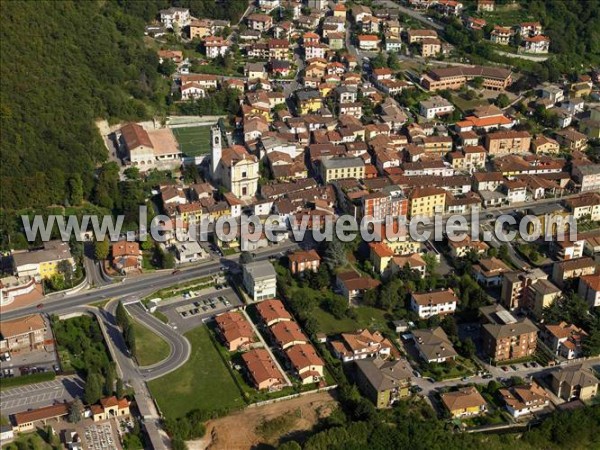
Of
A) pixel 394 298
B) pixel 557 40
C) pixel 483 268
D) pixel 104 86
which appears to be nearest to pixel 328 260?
pixel 394 298

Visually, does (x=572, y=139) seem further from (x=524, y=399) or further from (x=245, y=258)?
(x=524, y=399)

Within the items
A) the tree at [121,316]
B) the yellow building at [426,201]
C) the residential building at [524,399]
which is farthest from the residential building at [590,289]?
the tree at [121,316]

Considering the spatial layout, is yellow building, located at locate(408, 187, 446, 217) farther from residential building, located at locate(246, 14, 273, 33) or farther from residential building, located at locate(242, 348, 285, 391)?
residential building, located at locate(246, 14, 273, 33)

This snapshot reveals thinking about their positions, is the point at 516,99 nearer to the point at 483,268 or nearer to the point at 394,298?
the point at 483,268

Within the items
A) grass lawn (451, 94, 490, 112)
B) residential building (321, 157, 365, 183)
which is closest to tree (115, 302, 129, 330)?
residential building (321, 157, 365, 183)

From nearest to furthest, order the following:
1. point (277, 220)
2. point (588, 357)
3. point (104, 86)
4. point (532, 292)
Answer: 1. point (588, 357)
2. point (532, 292)
3. point (277, 220)
4. point (104, 86)

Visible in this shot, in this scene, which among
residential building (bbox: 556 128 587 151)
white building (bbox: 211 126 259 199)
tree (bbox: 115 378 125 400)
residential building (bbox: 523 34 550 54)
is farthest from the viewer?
residential building (bbox: 523 34 550 54)
